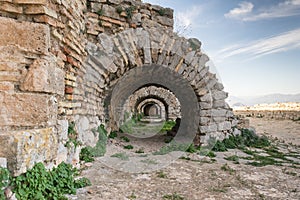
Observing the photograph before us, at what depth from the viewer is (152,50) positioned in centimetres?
546

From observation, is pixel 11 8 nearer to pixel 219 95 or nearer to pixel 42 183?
pixel 42 183

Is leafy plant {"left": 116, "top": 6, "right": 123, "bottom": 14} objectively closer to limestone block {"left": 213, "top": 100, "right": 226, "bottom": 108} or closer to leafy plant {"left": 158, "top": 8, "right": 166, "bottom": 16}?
leafy plant {"left": 158, "top": 8, "right": 166, "bottom": 16}

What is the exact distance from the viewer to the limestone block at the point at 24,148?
2057mm

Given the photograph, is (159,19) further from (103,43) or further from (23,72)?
(23,72)

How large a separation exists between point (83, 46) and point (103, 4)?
3.86 feet

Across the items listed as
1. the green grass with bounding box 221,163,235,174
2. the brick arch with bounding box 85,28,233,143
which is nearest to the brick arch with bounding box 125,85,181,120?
the brick arch with bounding box 85,28,233,143

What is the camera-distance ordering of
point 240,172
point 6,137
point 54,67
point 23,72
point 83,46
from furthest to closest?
point 83,46
point 240,172
point 54,67
point 23,72
point 6,137

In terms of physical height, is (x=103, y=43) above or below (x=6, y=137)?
above

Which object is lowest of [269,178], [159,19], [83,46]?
[269,178]

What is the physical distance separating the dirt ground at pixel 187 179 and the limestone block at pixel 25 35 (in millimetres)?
1724

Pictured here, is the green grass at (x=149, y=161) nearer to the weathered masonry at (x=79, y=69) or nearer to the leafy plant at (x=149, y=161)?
the leafy plant at (x=149, y=161)

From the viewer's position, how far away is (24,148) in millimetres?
2129

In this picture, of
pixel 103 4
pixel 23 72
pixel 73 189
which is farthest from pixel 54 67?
pixel 103 4

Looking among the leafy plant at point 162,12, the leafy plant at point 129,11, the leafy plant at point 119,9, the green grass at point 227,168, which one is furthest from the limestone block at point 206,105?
the leafy plant at point 119,9
